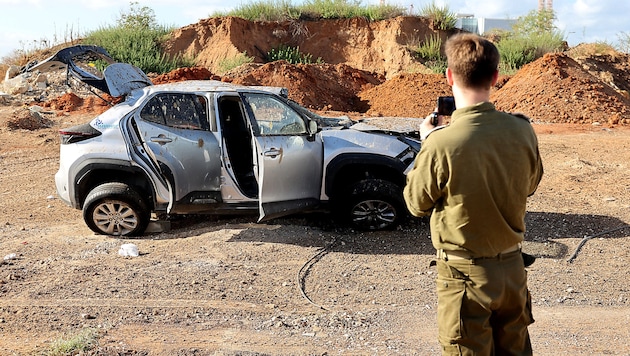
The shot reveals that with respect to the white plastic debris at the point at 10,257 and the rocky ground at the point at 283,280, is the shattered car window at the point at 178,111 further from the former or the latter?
the white plastic debris at the point at 10,257

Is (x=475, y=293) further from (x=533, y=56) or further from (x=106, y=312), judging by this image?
(x=533, y=56)

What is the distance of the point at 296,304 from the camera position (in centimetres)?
588

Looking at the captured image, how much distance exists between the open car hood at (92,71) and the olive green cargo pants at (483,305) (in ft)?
19.4

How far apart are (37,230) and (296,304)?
4267 millimetres

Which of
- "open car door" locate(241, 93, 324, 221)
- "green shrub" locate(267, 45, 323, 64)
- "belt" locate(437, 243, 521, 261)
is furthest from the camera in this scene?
"green shrub" locate(267, 45, 323, 64)

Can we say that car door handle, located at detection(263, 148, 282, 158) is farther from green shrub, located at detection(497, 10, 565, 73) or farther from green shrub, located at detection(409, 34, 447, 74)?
green shrub, located at detection(409, 34, 447, 74)

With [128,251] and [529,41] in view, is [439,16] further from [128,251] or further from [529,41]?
[128,251]

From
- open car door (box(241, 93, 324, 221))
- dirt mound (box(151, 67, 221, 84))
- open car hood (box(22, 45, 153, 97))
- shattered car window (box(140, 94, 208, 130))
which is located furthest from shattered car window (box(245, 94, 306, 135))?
dirt mound (box(151, 67, 221, 84))

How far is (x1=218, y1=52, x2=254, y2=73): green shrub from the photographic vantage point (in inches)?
969

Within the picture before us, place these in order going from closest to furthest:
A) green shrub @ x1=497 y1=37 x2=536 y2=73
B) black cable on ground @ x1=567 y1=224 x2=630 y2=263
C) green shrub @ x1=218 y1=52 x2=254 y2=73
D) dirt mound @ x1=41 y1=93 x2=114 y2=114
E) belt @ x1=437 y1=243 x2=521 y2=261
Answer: belt @ x1=437 y1=243 x2=521 y2=261 < black cable on ground @ x1=567 y1=224 x2=630 y2=263 < dirt mound @ x1=41 y1=93 x2=114 y2=114 < green shrub @ x1=497 y1=37 x2=536 y2=73 < green shrub @ x1=218 y1=52 x2=254 y2=73

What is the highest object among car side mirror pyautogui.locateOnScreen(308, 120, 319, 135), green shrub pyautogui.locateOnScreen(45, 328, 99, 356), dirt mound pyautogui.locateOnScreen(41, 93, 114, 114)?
car side mirror pyautogui.locateOnScreen(308, 120, 319, 135)

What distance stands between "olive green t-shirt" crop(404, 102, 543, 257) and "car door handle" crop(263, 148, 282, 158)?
434cm

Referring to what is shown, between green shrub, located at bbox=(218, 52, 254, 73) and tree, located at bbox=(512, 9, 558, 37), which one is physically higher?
tree, located at bbox=(512, 9, 558, 37)

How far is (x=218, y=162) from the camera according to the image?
7.57m
